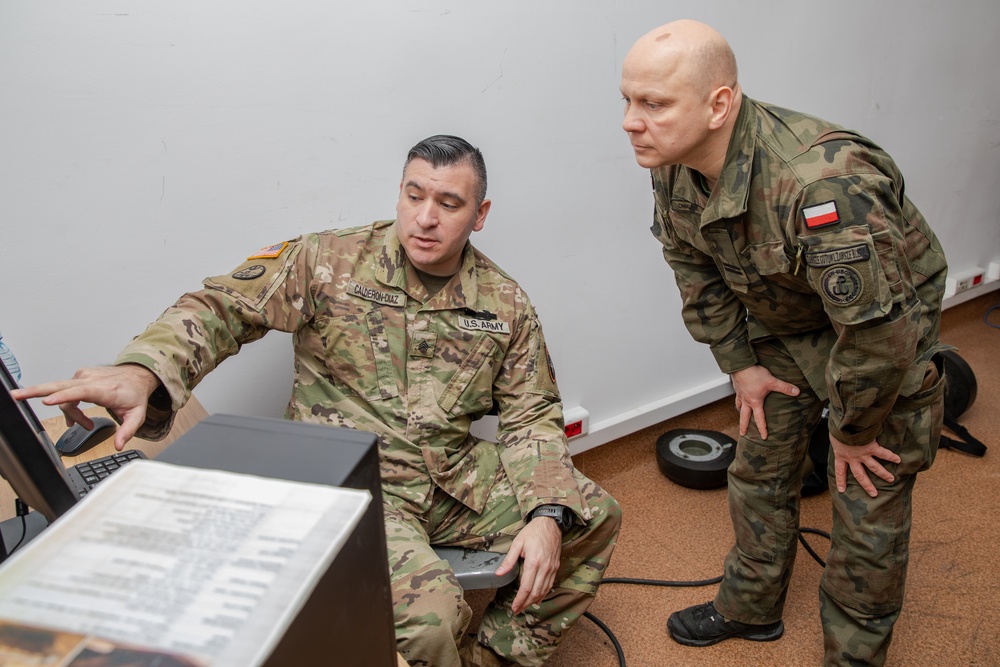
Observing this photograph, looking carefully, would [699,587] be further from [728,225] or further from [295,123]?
[295,123]

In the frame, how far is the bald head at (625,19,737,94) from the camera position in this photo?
138 centimetres

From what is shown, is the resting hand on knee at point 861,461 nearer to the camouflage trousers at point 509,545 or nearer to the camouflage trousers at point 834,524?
the camouflage trousers at point 834,524

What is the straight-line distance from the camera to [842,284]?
135 cm

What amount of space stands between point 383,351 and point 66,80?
31.9 inches

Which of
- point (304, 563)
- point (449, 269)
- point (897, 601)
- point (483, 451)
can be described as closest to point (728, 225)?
point (449, 269)

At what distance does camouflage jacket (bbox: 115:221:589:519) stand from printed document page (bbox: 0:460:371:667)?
1.05 meters

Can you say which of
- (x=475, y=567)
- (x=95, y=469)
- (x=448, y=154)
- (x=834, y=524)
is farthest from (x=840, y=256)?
(x=95, y=469)

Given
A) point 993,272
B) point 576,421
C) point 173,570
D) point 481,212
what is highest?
point 173,570

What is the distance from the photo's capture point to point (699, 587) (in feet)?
6.96

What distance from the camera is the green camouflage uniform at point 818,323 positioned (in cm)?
137

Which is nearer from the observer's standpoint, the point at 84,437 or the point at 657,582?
the point at 84,437

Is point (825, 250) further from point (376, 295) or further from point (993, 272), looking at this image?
point (993, 272)

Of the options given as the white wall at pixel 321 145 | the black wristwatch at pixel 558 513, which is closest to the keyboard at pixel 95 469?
the white wall at pixel 321 145

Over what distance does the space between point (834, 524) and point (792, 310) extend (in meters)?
0.50
